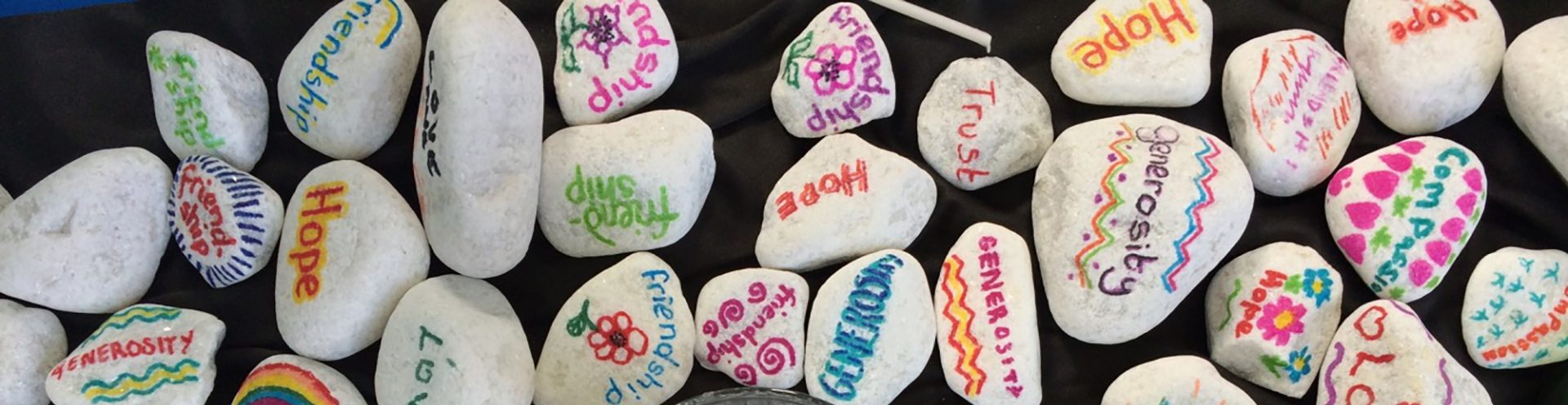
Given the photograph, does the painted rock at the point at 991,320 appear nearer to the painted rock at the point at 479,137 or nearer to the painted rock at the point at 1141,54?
the painted rock at the point at 1141,54

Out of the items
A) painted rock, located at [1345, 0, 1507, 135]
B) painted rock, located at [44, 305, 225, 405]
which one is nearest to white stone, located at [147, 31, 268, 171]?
painted rock, located at [44, 305, 225, 405]

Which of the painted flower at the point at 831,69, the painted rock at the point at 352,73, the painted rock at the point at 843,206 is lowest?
the painted rock at the point at 843,206

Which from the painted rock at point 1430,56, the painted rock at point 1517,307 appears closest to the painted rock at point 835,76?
Answer: the painted rock at point 1430,56

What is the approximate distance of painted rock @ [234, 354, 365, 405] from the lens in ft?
2.51

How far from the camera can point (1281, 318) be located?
0.75 meters

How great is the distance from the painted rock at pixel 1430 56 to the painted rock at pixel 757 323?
1.53 ft

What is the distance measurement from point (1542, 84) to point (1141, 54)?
0.93ft

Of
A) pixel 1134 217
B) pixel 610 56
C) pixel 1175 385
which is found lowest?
pixel 1175 385

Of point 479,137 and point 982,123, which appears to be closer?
point 479,137

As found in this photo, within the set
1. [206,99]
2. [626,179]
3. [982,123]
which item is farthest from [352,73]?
[982,123]

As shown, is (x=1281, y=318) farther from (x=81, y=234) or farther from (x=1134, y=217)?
(x=81, y=234)

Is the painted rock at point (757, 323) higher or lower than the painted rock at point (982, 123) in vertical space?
lower

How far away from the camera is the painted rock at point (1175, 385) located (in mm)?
753

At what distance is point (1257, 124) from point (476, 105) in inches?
21.7
